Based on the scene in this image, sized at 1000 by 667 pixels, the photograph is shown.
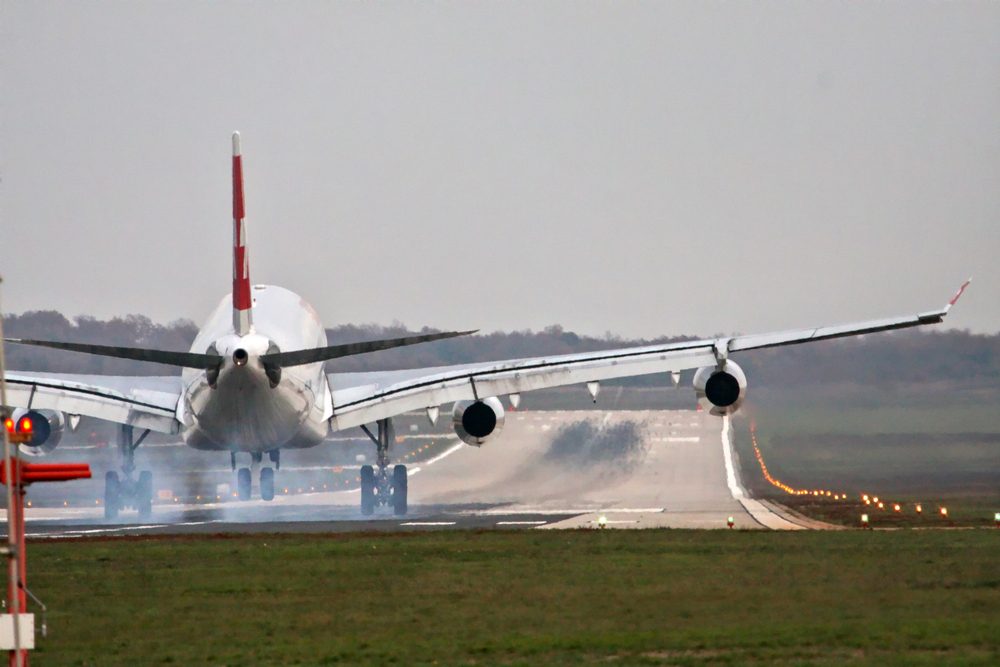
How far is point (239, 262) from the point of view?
A: 116ft

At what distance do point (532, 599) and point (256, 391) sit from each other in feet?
50.9

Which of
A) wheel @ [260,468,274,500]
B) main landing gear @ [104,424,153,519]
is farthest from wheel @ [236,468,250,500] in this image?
main landing gear @ [104,424,153,519]

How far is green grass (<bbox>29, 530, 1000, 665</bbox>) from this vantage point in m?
15.6

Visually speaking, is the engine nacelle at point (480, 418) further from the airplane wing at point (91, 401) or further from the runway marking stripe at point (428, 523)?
the airplane wing at point (91, 401)

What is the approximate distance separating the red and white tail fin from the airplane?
0.09ft

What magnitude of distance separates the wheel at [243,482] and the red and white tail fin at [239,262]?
7377mm

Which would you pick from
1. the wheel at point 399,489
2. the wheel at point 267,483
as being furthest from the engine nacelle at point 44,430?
the wheel at point 399,489

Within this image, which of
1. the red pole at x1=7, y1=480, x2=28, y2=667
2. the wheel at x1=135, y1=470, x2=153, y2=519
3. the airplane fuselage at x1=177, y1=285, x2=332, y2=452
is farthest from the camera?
the wheel at x1=135, y1=470, x2=153, y2=519

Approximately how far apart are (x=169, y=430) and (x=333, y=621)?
2140 cm

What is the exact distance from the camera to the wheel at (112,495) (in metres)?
40.2

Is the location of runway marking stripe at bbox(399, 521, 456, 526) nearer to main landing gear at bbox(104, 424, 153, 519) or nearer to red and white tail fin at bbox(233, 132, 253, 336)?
red and white tail fin at bbox(233, 132, 253, 336)

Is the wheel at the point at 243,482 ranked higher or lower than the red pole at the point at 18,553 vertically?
higher

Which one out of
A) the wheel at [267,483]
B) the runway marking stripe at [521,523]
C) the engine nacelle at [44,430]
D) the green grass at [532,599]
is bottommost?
the green grass at [532,599]

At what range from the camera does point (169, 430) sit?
38656 millimetres
